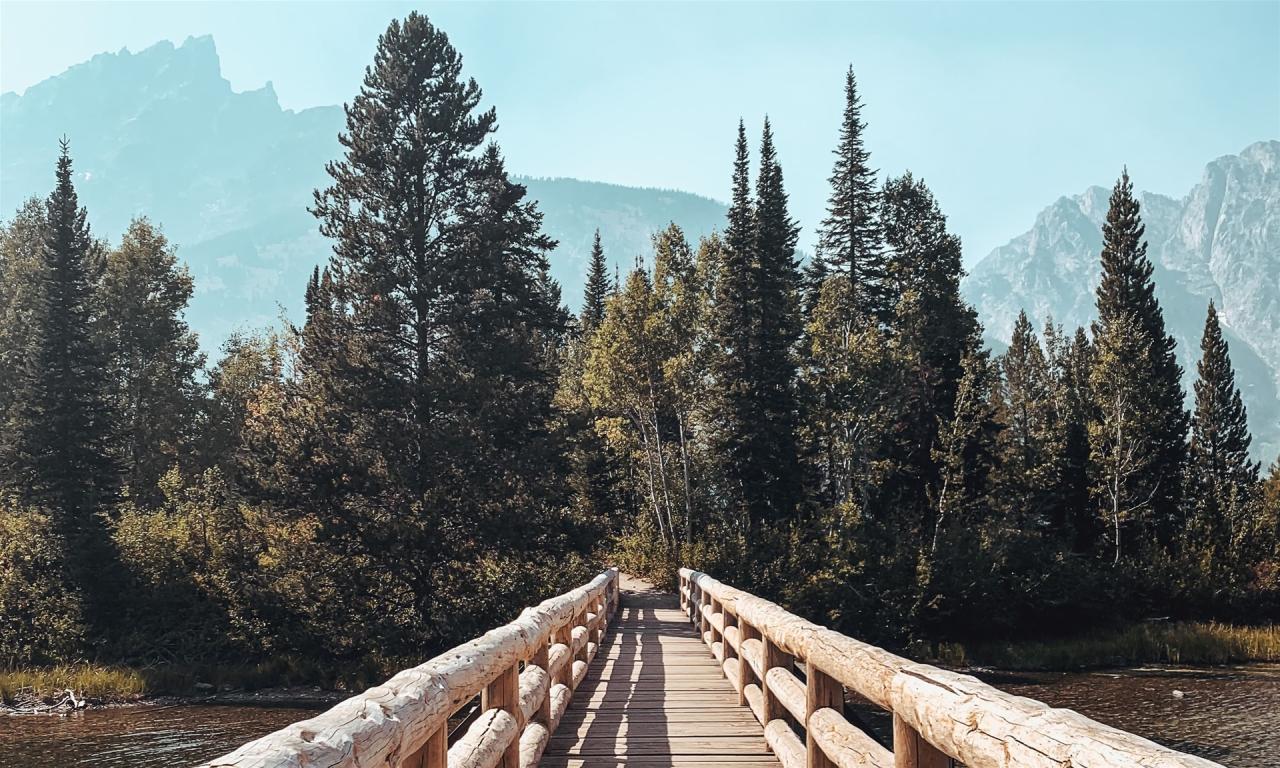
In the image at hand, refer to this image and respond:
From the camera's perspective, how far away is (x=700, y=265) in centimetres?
4238

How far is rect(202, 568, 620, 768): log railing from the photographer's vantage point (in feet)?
7.29

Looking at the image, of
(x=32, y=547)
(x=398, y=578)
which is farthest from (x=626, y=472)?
(x=32, y=547)

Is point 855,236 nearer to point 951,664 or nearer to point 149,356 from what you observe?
point 951,664

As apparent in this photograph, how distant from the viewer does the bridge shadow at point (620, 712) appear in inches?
233

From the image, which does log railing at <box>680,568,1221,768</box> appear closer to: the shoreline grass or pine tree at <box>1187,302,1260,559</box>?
the shoreline grass

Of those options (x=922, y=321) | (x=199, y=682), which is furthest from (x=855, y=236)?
(x=199, y=682)

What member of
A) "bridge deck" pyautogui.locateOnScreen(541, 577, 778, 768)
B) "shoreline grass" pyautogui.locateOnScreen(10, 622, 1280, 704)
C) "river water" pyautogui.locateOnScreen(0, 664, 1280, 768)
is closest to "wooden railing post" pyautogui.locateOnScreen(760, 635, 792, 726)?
"bridge deck" pyautogui.locateOnScreen(541, 577, 778, 768)

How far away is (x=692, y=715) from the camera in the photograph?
7.34 m

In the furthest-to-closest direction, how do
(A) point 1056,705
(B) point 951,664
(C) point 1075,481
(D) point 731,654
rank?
(C) point 1075,481
(B) point 951,664
(A) point 1056,705
(D) point 731,654

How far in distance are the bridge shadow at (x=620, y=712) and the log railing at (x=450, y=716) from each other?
23 cm

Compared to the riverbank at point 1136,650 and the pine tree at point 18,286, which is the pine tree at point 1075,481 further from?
the pine tree at point 18,286

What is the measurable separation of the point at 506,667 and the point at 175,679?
25.3 metres

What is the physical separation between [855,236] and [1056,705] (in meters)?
25.6

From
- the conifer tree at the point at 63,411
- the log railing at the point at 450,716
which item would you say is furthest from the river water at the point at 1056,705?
the log railing at the point at 450,716
